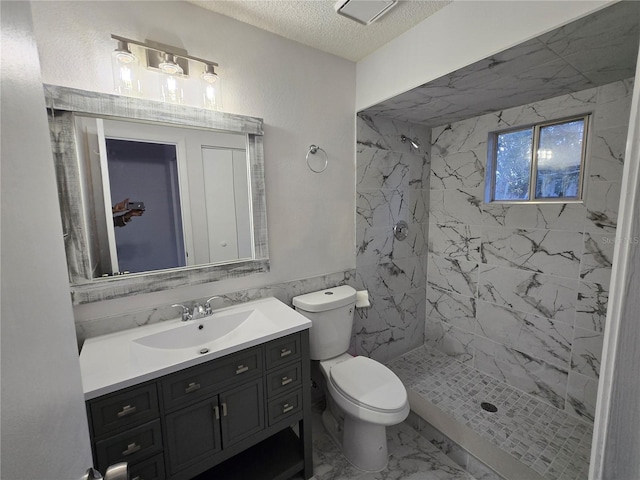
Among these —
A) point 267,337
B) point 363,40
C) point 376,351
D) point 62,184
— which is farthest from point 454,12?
point 376,351

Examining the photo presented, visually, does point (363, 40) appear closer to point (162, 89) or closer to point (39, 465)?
point (162, 89)

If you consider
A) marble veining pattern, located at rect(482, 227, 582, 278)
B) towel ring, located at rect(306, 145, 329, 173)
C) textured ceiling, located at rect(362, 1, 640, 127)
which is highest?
textured ceiling, located at rect(362, 1, 640, 127)

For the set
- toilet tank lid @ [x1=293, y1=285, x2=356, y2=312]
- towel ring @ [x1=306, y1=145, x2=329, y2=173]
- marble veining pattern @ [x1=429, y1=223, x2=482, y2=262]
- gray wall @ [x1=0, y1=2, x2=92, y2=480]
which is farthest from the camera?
marble veining pattern @ [x1=429, y1=223, x2=482, y2=262]

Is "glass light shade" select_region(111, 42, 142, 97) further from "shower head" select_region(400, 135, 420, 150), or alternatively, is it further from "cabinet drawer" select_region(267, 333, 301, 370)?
"shower head" select_region(400, 135, 420, 150)

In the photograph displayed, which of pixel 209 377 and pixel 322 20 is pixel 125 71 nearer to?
pixel 322 20

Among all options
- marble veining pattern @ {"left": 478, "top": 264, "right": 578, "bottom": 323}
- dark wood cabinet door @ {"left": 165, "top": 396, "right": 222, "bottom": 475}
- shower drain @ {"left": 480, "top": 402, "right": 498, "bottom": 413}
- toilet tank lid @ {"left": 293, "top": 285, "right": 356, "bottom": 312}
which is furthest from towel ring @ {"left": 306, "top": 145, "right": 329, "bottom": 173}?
shower drain @ {"left": 480, "top": 402, "right": 498, "bottom": 413}

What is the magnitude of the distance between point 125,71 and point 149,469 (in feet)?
5.67

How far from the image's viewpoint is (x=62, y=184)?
1188 millimetres

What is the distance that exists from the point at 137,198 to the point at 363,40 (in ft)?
5.37

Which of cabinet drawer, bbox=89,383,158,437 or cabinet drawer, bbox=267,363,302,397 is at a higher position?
cabinet drawer, bbox=89,383,158,437

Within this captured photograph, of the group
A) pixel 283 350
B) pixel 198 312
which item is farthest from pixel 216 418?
pixel 198 312

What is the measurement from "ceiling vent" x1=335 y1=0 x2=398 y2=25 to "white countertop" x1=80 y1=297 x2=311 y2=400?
5.37 ft

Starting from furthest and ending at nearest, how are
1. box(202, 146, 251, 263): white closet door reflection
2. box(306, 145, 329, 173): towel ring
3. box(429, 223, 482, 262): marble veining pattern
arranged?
1. box(429, 223, 482, 262): marble veining pattern
2. box(306, 145, 329, 173): towel ring
3. box(202, 146, 251, 263): white closet door reflection

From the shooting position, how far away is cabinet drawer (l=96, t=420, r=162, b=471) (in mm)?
1015
